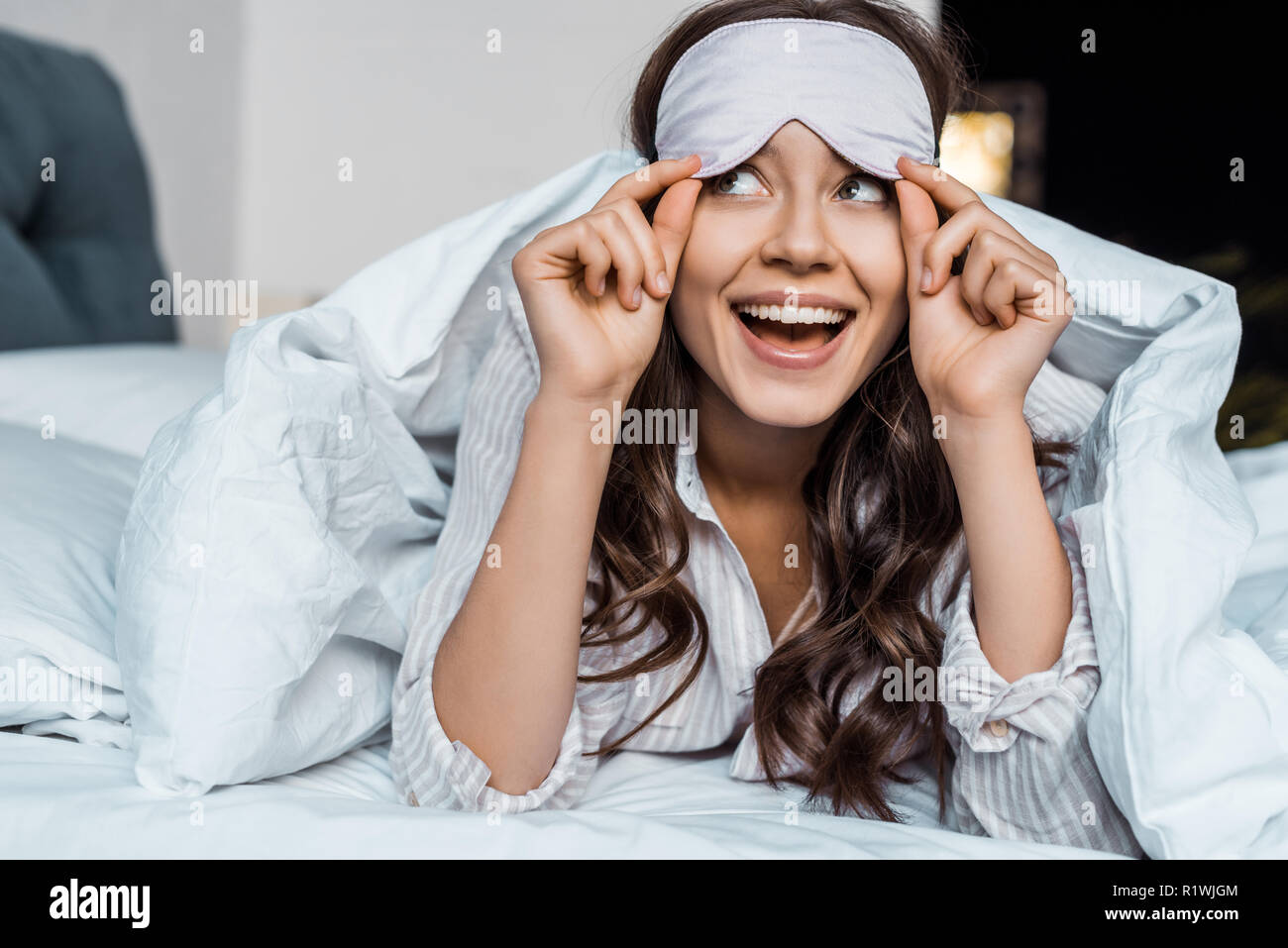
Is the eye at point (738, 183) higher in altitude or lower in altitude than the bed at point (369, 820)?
higher

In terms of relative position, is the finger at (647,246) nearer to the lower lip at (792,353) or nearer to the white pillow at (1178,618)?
the lower lip at (792,353)

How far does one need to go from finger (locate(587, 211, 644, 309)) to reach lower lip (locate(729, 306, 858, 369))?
0.12 meters

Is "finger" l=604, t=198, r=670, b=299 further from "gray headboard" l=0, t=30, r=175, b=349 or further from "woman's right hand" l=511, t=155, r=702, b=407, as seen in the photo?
"gray headboard" l=0, t=30, r=175, b=349

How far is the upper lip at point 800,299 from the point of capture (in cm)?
96

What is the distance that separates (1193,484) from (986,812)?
310 millimetres

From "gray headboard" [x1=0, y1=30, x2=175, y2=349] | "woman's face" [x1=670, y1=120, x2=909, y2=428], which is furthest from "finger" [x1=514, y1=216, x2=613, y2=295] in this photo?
"gray headboard" [x1=0, y1=30, x2=175, y2=349]

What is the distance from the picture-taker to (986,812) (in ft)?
3.06

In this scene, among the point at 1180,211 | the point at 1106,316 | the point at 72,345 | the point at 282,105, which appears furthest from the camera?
the point at 1180,211

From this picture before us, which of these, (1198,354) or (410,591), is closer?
(1198,354)

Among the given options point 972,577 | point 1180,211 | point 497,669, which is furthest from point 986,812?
point 1180,211

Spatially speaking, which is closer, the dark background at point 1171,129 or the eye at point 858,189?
the eye at point 858,189

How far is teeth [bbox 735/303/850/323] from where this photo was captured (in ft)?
3.17

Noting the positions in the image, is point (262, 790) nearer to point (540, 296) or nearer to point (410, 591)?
point (410, 591)

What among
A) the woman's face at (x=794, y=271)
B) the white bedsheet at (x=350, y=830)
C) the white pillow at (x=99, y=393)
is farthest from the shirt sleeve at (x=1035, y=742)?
the white pillow at (x=99, y=393)
